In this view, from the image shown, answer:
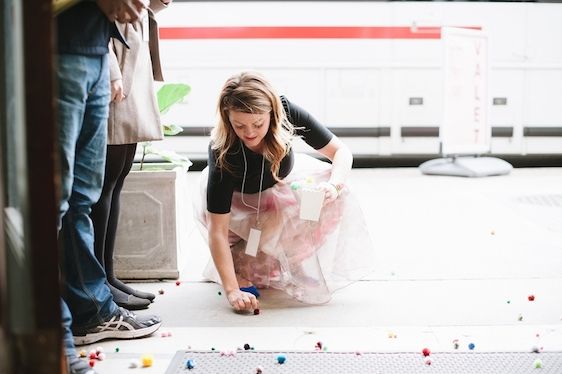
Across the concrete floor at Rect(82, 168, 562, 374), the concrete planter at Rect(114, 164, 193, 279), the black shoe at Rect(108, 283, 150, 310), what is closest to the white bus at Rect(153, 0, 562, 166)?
the concrete floor at Rect(82, 168, 562, 374)

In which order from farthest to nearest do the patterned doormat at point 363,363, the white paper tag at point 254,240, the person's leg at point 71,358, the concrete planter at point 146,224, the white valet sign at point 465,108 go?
the white valet sign at point 465,108 → the concrete planter at point 146,224 → the white paper tag at point 254,240 → the patterned doormat at point 363,363 → the person's leg at point 71,358

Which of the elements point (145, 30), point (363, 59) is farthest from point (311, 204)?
point (363, 59)

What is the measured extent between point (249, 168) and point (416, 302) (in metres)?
0.68

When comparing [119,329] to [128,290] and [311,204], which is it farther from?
[311,204]

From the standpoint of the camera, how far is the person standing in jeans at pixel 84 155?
4.83 ft

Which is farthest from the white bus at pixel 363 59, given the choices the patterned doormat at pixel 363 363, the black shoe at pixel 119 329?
the patterned doormat at pixel 363 363

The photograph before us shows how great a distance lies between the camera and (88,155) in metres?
1.61

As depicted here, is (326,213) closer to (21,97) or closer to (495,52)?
(21,97)

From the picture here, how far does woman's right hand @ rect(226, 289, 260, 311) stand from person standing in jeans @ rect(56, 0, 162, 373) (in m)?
0.30

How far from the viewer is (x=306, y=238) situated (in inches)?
89.1

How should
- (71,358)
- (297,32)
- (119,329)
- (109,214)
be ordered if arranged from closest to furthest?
1. (71,358)
2. (119,329)
3. (109,214)
4. (297,32)

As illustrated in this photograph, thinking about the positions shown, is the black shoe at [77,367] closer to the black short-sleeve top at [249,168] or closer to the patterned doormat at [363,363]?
the patterned doormat at [363,363]

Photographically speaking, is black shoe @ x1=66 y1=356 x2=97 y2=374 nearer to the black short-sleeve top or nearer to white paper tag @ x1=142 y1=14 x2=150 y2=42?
the black short-sleeve top

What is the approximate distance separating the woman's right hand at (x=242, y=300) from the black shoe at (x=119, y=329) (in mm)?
253
